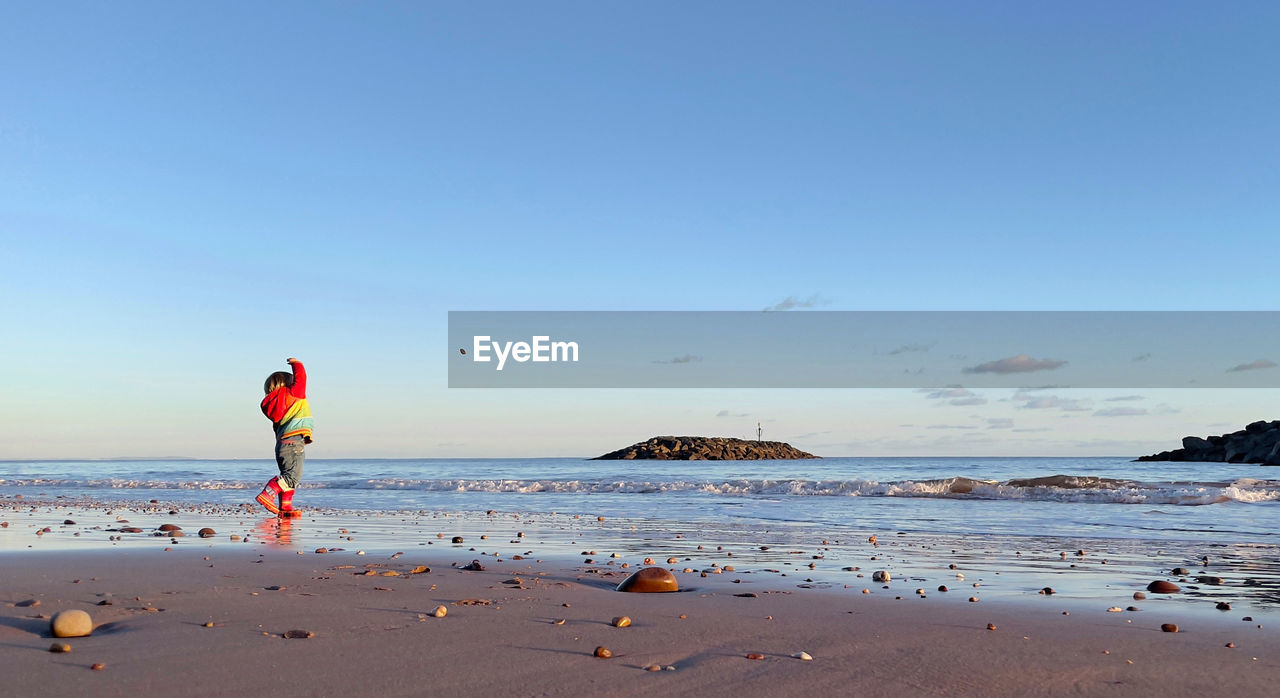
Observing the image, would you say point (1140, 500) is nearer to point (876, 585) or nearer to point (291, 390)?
point (876, 585)

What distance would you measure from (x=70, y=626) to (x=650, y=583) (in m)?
3.54

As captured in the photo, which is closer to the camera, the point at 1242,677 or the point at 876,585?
the point at 1242,677

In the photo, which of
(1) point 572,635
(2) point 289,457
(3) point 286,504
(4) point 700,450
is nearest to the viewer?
(1) point 572,635

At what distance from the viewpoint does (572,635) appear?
448 centimetres

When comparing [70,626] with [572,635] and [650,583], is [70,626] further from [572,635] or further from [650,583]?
[650,583]

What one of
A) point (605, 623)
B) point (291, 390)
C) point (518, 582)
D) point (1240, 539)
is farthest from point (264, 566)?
point (1240, 539)

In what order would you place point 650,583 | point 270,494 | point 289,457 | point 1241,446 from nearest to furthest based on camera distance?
point 650,583, point 289,457, point 270,494, point 1241,446

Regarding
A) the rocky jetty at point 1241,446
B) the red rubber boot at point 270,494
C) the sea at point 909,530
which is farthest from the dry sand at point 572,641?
the rocky jetty at point 1241,446

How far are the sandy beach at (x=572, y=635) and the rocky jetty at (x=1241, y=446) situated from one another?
73.3 m

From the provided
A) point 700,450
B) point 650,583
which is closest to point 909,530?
point 650,583

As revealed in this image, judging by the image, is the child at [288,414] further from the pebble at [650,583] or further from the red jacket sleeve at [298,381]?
the pebble at [650,583]

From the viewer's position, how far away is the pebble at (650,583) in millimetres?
6195

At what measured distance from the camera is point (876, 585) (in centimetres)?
655

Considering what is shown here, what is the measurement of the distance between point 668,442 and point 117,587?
90.0 m
